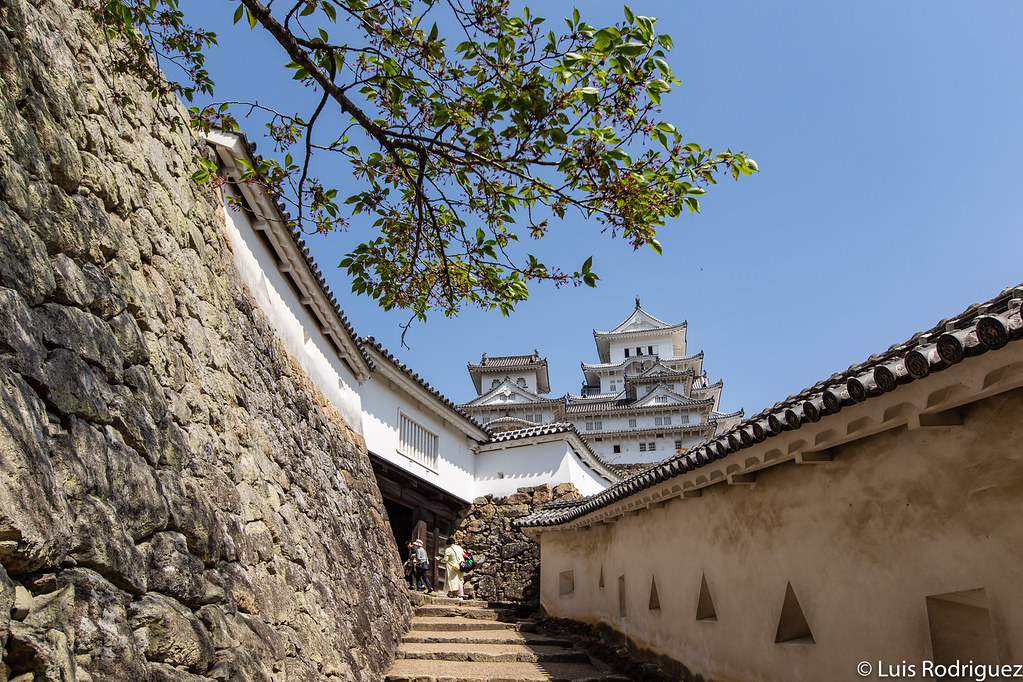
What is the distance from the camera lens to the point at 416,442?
654 inches

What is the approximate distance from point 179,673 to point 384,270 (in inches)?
136

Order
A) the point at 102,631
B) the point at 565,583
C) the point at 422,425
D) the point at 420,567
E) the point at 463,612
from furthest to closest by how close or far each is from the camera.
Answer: the point at 422,425
the point at 420,567
the point at 565,583
the point at 463,612
the point at 102,631

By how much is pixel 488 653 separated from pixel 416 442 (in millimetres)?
6686

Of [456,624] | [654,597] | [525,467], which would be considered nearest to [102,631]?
[654,597]

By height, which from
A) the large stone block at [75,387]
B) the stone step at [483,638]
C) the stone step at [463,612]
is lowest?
the stone step at [483,638]

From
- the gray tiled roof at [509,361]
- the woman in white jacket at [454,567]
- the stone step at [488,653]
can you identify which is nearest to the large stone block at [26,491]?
the stone step at [488,653]

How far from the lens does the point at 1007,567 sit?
14.1ft

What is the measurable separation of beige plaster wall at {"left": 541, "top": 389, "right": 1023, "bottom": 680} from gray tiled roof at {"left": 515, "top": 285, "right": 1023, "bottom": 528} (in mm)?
A: 535

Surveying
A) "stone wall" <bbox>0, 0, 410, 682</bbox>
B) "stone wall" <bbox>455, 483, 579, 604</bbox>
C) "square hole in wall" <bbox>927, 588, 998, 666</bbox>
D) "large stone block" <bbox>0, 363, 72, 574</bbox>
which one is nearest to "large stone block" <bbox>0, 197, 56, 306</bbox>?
"stone wall" <bbox>0, 0, 410, 682</bbox>

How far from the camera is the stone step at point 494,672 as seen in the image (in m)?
9.29

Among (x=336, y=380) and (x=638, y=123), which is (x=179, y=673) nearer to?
(x=638, y=123)

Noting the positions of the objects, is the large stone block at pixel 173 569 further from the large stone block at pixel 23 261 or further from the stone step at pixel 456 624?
the stone step at pixel 456 624

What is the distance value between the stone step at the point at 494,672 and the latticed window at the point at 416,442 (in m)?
6.11

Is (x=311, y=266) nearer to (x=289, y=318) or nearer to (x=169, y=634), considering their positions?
(x=289, y=318)
